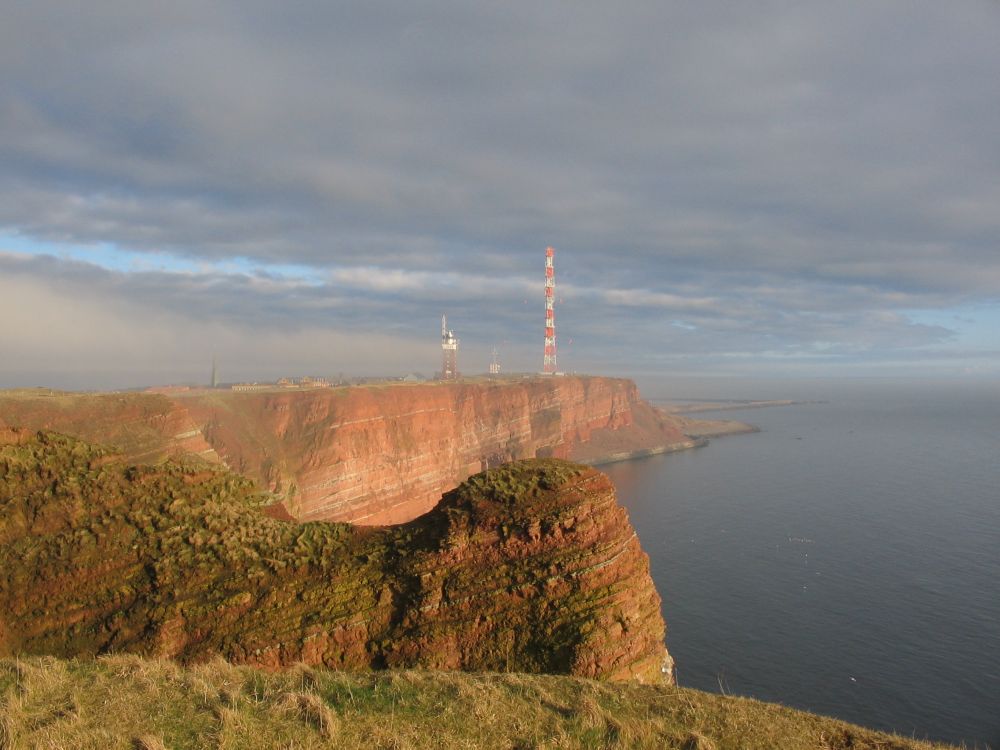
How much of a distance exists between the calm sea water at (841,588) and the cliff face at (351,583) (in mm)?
24240

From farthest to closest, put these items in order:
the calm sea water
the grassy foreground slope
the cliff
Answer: the cliff < the calm sea water < the grassy foreground slope

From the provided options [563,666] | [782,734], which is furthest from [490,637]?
[782,734]

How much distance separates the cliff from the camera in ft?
139

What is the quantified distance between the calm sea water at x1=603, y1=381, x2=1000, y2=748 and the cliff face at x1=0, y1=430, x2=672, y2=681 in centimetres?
2424

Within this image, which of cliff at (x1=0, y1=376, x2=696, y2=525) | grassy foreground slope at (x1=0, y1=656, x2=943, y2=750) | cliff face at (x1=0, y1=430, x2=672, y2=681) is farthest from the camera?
cliff at (x1=0, y1=376, x2=696, y2=525)

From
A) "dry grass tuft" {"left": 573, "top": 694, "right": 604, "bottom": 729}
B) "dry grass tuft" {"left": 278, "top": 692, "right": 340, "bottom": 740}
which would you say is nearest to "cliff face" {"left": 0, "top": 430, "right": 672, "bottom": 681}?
"dry grass tuft" {"left": 573, "top": 694, "right": 604, "bottom": 729}

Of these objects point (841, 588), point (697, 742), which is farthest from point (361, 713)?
point (841, 588)

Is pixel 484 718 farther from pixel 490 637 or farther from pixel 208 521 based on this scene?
pixel 208 521

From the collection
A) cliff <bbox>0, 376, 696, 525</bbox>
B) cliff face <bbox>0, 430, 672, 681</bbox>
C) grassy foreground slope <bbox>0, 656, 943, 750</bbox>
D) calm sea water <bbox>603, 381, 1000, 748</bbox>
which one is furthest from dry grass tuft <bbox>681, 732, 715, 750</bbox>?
calm sea water <bbox>603, 381, 1000, 748</bbox>

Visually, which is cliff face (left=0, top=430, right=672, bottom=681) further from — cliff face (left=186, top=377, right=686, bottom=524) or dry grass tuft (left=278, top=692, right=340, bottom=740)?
cliff face (left=186, top=377, right=686, bottom=524)

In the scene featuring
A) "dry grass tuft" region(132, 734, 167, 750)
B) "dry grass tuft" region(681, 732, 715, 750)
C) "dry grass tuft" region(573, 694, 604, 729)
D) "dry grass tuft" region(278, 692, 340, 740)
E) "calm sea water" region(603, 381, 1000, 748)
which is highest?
"dry grass tuft" region(132, 734, 167, 750)

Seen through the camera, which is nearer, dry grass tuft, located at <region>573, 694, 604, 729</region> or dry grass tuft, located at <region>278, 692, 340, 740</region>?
dry grass tuft, located at <region>278, 692, 340, 740</region>

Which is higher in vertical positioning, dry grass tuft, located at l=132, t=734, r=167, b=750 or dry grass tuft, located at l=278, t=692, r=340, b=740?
dry grass tuft, located at l=132, t=734, r=167, b=750

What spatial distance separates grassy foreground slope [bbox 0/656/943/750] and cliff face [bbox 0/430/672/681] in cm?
239
